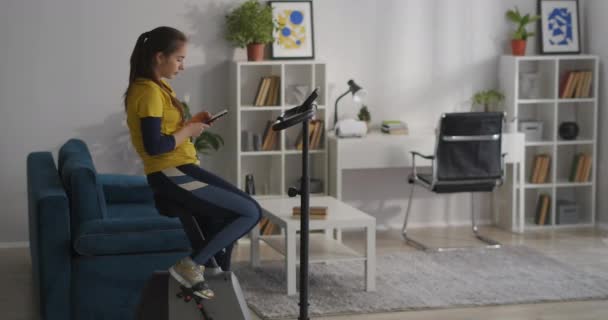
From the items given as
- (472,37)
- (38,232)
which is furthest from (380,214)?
(38,232)

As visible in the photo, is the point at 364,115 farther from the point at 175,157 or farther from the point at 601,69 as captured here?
the point at 175,157

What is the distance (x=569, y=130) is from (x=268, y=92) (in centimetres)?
240

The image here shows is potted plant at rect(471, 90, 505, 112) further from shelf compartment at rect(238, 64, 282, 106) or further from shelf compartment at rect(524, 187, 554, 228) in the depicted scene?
shelf compartment at rect(238, 64, 282, 106)

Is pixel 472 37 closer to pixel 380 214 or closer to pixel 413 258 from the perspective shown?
pixel 380 214

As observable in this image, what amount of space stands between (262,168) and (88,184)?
8.93ft

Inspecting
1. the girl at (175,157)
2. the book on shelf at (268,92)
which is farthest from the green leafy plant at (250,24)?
the girl at (175,157)

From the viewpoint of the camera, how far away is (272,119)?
23.4 feet

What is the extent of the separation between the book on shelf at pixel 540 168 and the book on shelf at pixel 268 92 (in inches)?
83.6

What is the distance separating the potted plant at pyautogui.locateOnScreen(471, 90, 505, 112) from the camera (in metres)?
7.31

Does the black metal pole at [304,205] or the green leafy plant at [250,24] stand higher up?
the green leafy plant at [250,24]

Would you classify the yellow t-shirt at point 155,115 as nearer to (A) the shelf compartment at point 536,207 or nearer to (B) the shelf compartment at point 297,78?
(B) the shelf compartment at point 297,78

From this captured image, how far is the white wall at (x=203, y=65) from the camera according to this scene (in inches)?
263

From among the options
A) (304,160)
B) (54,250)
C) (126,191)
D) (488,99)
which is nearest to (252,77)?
(126,191)

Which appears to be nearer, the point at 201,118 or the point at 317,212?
the point at 201,118
